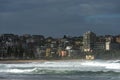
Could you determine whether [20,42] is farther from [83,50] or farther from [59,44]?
[83,50]

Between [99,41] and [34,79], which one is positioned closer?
[34,79]

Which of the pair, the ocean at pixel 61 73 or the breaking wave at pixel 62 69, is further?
the breaking wave at pixel 62 69

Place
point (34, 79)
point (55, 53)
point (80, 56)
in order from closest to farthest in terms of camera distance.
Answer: point (34, 79) → point (80, 56) → point (55, 53)

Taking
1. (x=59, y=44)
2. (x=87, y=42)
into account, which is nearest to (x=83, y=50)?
(x=87, y=42)

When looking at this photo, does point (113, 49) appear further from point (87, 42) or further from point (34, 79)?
point (34, 79)

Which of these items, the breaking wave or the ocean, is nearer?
the ocean

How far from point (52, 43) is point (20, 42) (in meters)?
8.19

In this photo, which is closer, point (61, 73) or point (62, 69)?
point (61, 73)

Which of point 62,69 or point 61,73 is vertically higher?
point 62,69

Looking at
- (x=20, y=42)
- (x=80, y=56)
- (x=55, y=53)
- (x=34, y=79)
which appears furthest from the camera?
(x=20, y=42)

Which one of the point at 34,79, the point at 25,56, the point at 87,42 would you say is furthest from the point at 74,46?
the point at 34,79

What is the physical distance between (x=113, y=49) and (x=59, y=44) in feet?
76.7

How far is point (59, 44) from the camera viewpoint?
154875 mm

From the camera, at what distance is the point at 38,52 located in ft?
480
